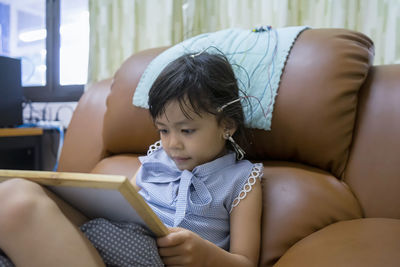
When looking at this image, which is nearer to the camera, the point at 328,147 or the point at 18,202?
the point at 18,202

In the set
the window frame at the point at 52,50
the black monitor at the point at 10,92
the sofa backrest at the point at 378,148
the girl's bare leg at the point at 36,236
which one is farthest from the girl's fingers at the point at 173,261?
the window frame at the point at 52,50

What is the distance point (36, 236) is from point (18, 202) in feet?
0.20

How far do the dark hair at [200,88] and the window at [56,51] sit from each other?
1.48 m

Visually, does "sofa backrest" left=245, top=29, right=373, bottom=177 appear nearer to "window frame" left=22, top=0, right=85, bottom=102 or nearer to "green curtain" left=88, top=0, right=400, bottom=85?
"green curtain" left=88, top=0, right=400, bottom=85

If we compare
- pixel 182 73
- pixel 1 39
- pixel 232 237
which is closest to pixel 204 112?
pixel 182 73

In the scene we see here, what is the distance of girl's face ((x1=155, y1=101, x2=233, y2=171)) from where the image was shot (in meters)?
0.78

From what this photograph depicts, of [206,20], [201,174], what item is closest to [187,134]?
[201,174]

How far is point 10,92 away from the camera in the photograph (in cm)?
176

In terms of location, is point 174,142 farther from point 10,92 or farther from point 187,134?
point 10,92

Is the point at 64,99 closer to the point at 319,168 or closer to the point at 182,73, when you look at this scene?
the point at 182,73

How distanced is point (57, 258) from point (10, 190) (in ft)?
0.45

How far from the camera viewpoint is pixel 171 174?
2.88 ft

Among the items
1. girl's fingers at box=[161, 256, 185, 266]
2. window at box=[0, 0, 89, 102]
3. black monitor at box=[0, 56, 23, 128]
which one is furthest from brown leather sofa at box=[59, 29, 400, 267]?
window at box=[0, 0, 89, 102]

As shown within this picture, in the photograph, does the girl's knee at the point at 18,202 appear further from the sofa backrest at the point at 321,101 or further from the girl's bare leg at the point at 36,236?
the sofa backrest at the point at 321,101
